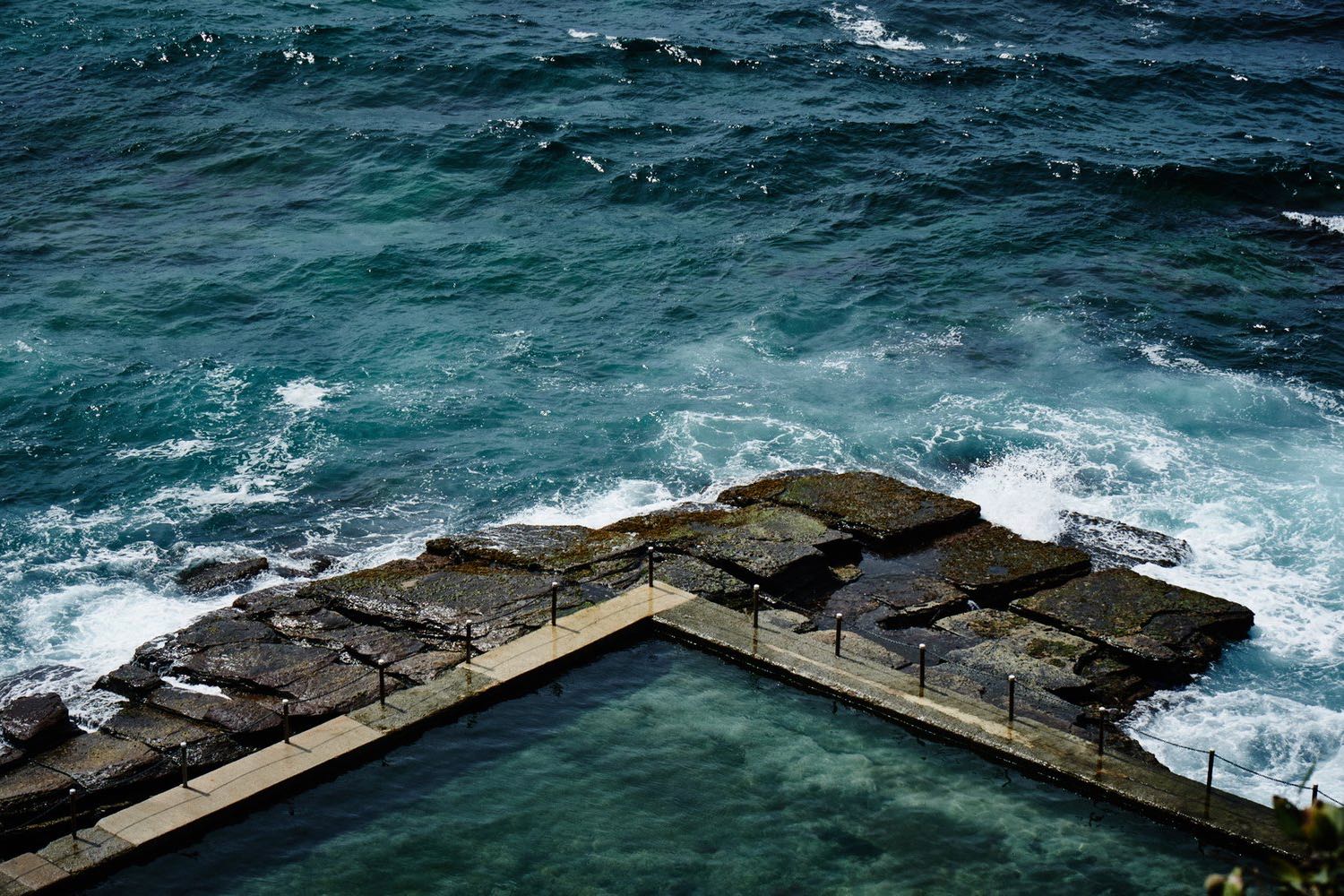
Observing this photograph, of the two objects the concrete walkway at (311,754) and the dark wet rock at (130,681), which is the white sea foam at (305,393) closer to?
the dark wet rock at (130,681)

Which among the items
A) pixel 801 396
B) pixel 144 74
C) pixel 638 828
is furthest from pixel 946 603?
pixel 144 74

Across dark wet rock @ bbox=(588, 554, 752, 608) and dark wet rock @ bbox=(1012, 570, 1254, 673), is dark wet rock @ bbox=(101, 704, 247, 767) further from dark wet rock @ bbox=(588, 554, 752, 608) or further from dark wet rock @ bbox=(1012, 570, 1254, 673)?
dark wet rock @ bbox=(1012, 570, 1254, 673)

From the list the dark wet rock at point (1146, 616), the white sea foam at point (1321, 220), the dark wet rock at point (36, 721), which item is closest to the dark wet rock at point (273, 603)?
the dark wet rock at point (36, 721)

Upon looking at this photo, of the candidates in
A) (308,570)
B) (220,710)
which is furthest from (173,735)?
(308,570)

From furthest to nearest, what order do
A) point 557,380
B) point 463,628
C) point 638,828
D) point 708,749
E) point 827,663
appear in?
point 557,380 < point 463,628 < point 827,663 < point 708,749 < point 638,828

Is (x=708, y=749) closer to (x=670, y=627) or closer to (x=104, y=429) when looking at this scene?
(x=670, y=627)

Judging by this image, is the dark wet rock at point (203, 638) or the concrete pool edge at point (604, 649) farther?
the dark wet rock at point (203, 638)

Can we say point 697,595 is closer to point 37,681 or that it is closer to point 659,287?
point 37,681
